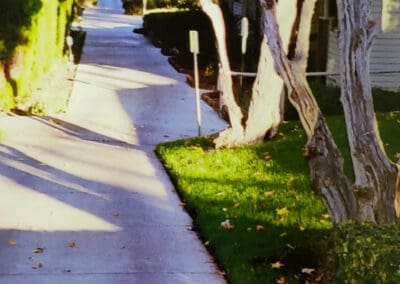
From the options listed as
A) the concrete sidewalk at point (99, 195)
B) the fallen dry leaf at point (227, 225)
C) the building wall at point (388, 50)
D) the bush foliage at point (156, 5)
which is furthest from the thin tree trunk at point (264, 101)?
the bush foliage at point (156, 5)

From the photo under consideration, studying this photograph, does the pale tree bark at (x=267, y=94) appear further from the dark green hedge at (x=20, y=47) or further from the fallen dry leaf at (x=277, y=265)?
the dark green hedge at (x=20, y=47)

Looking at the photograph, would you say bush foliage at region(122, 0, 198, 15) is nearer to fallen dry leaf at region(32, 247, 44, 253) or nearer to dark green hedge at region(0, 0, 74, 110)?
dark green hedge at region(0, 0, 74, 110)

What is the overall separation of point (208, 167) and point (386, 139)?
265 cm

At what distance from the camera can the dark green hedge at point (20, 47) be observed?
1421 cm

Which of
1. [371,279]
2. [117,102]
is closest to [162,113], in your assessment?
[117,102]

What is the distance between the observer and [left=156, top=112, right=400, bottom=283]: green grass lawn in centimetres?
594

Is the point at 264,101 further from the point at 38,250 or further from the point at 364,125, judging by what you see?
the point at 364,125

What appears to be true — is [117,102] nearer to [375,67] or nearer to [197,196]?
[375,67]

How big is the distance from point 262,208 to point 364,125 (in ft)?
8.43

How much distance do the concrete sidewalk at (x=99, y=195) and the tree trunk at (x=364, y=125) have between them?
1.41m

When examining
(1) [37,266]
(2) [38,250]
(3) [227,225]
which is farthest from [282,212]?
(1) [37,266]

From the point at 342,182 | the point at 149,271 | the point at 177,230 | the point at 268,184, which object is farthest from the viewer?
the point at 268,184

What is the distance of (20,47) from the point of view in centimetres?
1474

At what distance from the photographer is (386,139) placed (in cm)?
1070
